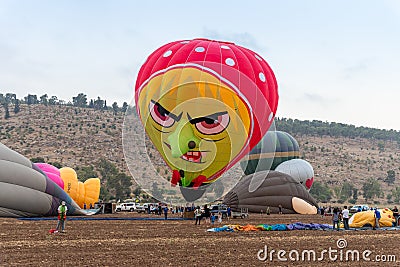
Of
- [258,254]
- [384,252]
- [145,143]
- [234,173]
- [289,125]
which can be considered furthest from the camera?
[289,125]

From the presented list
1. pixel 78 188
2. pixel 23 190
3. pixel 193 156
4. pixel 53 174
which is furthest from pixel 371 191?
pixel 193 156

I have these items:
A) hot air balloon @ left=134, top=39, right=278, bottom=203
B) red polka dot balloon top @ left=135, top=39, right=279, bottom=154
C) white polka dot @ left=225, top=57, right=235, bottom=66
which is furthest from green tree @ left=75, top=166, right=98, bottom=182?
white polka dot @ left=225, top=57, right=235, bottom=66

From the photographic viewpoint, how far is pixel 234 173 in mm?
21391

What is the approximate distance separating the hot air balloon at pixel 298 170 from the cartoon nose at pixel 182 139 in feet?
94.9

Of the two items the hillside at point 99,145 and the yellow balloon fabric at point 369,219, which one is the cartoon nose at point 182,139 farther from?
the hillside at point 99,145

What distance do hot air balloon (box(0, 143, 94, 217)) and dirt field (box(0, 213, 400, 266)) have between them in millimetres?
4506

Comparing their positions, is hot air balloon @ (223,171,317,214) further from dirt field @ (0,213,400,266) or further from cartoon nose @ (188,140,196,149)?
dirt field @ (0,213,400,266)

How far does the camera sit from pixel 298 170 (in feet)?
163

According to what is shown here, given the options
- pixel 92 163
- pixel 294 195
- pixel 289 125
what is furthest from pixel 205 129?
pixel 289 125

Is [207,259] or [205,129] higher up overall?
[205,129]

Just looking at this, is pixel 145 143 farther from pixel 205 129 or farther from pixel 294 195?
pixel 294 195

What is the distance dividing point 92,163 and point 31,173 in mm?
58658

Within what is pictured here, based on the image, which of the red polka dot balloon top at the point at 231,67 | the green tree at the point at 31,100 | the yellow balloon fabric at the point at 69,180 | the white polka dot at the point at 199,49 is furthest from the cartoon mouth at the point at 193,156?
the green tree at the point at 31,100

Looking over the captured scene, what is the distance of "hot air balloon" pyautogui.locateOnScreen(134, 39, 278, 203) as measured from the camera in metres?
20.6
